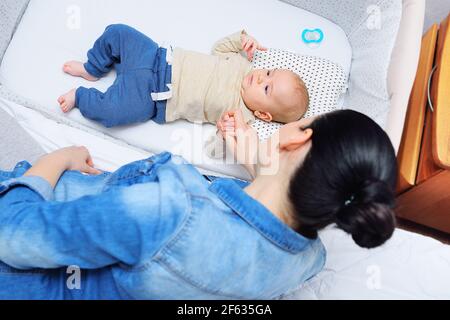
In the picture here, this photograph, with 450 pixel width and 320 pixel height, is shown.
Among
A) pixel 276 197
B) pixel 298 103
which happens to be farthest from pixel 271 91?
pixel 276 197

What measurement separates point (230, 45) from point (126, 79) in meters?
0.34

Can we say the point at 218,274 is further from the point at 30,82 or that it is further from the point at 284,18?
the point at 284,18

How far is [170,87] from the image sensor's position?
3.81 ft

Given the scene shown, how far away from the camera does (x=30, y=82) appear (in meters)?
1.15

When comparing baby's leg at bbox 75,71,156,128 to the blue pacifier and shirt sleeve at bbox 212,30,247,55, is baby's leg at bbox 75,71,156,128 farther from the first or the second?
the blue pacifier

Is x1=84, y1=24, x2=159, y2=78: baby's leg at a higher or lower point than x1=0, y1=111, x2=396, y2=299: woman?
higher

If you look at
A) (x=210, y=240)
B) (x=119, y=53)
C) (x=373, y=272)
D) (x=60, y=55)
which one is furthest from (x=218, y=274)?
(x=60, y=55)

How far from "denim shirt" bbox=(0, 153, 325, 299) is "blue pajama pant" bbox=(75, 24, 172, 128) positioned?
413 mm

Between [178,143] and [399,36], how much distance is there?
0.69 meters

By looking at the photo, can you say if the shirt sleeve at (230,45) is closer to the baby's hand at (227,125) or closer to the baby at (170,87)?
the baby at (170,87)

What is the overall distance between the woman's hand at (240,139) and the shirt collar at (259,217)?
295mm

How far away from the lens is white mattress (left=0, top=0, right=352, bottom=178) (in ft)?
3.83

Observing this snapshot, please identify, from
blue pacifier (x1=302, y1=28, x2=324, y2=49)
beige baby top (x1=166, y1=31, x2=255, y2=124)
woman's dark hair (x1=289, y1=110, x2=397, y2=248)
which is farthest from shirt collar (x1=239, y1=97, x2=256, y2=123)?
woman's dark hair (x1=289, y1=110, x2=397, y2=248)

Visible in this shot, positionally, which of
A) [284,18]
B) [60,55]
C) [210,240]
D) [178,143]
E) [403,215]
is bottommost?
[403,215]
